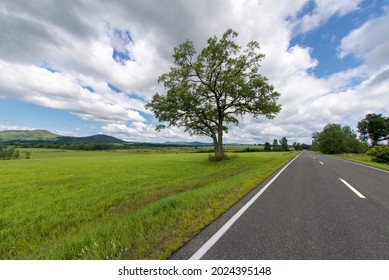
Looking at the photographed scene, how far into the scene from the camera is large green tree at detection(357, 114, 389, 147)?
261ft

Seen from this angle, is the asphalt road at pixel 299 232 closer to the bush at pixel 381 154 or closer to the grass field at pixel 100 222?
the grass field at pixel 100 222

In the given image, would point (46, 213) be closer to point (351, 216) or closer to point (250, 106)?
point (351, 216)

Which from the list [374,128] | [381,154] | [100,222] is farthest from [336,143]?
[100,222]

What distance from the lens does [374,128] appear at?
271 ft

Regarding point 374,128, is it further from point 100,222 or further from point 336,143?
point 100,222

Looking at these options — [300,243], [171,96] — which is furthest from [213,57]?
[300,243]

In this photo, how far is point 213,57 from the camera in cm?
2070

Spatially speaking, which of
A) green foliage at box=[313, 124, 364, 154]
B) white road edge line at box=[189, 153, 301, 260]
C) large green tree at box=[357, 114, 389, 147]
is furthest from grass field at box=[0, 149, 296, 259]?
large green tree at box=[357, 114, 389, 147]

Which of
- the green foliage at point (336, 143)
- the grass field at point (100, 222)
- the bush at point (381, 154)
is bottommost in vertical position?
the grass field at point (100, 222)

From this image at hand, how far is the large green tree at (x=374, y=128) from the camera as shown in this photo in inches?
3135

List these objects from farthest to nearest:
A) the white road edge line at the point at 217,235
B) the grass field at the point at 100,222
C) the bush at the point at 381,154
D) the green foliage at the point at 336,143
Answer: the green foliage at the point at 336,143 → the bush at the point at 381,154 → the grass field at the point at 100,222 → the white road edge line at the point at 217,235

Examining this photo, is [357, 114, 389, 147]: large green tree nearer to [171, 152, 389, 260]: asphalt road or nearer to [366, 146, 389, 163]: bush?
[366, 146, 389, 163]: bush

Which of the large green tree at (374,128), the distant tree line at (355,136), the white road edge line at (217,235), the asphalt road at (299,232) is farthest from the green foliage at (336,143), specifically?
the white road edge line at (217,235)
